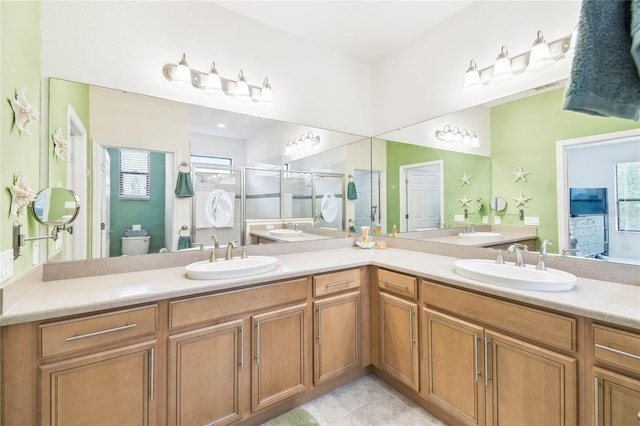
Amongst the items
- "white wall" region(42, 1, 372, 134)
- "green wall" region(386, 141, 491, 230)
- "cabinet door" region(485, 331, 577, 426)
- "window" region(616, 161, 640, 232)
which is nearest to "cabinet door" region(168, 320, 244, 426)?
"cabinet door" region(485, 331, 577, 426)

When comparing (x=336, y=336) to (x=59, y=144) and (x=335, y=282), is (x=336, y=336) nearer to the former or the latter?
(x=335, y=282)

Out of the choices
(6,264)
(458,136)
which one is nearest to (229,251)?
(6,264)

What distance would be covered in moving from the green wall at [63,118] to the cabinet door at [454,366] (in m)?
2.07

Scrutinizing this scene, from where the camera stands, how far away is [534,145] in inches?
70.2

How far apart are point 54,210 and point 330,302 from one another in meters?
1.61

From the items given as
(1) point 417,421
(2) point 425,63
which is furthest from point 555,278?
(2) point 425,63

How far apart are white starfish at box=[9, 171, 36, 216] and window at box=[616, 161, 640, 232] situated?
9.15 feet

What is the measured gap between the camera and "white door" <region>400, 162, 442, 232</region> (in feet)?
8.07

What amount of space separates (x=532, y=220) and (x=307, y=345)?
5.31 feet

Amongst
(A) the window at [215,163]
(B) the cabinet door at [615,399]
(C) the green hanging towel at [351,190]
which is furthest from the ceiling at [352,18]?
(B) the cabinet door at [615,399]

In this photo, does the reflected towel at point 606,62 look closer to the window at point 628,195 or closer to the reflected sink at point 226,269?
the window at point 628,195

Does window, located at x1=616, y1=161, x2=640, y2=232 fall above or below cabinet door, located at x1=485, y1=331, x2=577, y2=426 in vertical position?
above

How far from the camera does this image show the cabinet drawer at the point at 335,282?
1877mm

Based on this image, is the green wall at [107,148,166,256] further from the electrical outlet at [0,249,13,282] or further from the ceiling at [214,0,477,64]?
the ceiling at [214,0,477,64]
